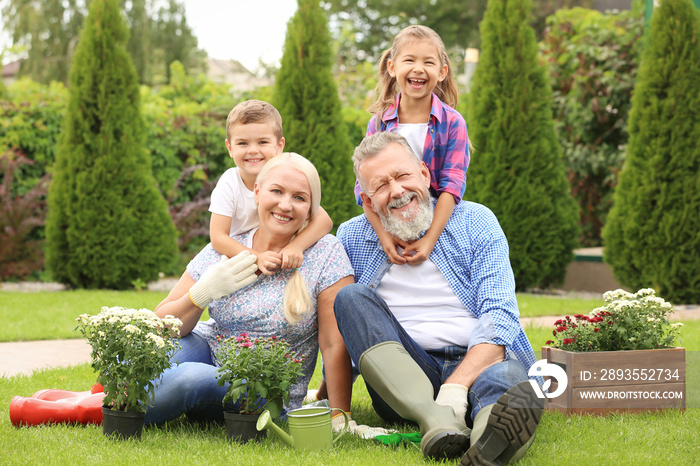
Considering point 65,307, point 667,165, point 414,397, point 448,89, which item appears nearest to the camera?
point 414,397

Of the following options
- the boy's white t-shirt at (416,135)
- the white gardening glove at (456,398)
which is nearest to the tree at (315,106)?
the boy's white t-shirt at (416,135)

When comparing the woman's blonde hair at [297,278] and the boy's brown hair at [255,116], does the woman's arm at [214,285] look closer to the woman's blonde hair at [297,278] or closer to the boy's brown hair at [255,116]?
the woman's blonde hair at [297,278]

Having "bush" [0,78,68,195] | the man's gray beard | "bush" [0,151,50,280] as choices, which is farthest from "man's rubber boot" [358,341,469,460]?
"bush" [0,78,68,195]

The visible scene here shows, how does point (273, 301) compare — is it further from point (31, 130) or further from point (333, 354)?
point (31, 130)

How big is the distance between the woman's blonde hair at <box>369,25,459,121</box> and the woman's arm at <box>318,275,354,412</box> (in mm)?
1041

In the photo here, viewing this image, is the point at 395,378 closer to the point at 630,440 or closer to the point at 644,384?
the point at 630,440

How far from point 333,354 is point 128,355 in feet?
2.52

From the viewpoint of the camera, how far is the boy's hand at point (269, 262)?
267 centimetres

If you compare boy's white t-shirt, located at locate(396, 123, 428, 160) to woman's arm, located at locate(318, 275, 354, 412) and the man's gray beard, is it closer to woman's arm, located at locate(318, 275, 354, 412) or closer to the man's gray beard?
the man's gray beard

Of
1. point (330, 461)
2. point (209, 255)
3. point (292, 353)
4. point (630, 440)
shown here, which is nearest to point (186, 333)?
point (209, 255)

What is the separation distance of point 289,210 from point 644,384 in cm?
165

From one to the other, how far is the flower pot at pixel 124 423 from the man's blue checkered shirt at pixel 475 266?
1.03 metres

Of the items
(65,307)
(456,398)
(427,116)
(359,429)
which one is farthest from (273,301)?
(65,307)

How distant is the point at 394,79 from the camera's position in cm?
359
